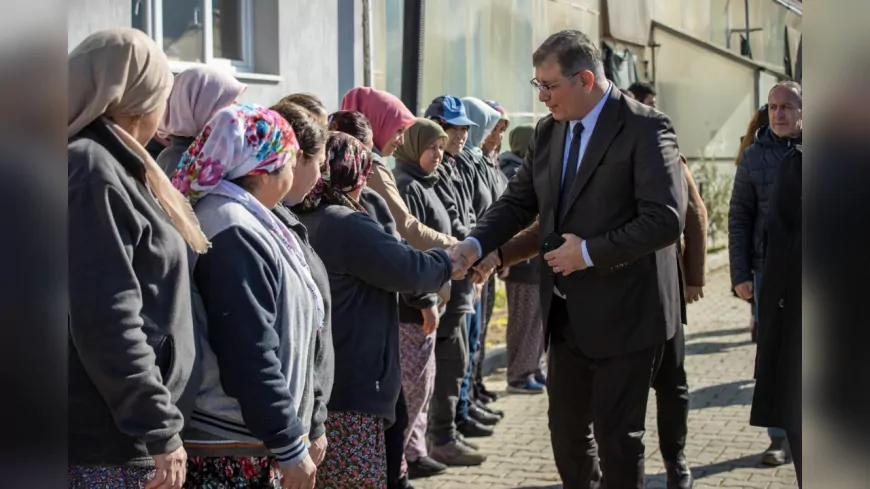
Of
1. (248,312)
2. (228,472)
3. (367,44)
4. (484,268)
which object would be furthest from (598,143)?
(367,44)

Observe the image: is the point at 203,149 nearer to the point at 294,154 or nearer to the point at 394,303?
the point at 294,154

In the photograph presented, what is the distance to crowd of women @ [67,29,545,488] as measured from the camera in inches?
102

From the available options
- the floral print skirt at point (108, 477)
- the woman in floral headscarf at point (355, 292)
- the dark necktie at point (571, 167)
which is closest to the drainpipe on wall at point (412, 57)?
the dark necktie at point (571, 167)

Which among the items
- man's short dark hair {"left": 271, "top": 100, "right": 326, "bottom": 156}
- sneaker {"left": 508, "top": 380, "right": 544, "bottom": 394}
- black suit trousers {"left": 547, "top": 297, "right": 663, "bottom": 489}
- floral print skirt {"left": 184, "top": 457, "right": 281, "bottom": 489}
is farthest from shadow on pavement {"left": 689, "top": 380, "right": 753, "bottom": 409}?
floral print skirt {"left": 184, "top": 457, "right": 281, "bottom": 489}

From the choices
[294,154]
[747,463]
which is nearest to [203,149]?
[294,154]

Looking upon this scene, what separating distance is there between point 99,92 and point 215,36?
5304 millimetres

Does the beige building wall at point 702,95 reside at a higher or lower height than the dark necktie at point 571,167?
lower

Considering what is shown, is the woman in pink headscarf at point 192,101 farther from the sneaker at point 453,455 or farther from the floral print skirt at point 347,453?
the sneaker at point 453,455

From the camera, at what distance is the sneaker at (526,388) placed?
8398 millimetres

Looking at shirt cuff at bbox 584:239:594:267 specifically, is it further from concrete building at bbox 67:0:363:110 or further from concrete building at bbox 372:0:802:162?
concrete building at bbox 372:0:802:162

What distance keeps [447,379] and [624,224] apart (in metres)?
2.30

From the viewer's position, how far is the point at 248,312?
9.79ft

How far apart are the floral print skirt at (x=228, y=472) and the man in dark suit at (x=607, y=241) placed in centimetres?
167
